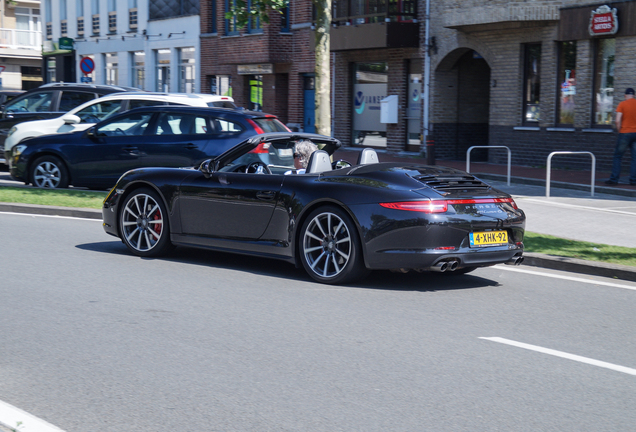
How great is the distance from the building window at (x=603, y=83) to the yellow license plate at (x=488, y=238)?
14143 millimetres

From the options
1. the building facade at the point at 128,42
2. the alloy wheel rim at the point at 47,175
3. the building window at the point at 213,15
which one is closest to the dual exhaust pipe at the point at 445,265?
the alloy wheel rim at the point at 47,175

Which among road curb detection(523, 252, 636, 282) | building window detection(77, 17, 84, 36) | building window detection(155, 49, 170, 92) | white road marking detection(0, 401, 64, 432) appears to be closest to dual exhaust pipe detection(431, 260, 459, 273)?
road curb detection(523, 252, 636, 282)

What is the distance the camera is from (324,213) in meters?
7.70

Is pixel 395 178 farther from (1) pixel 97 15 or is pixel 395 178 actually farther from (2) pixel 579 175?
(1) pixel 97 15

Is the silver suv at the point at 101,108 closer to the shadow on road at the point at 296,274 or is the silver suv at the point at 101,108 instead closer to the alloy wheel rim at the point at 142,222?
the shadow on road at the point at 296,274

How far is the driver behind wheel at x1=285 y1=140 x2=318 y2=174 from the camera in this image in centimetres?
841

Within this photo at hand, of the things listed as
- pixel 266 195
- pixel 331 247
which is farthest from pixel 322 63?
pixel 331 247

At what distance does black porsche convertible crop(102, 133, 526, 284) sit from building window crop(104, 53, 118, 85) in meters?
37.5

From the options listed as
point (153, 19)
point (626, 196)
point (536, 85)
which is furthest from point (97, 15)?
point (626, 196)

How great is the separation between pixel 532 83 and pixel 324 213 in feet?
53.6

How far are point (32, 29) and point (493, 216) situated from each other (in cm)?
6520

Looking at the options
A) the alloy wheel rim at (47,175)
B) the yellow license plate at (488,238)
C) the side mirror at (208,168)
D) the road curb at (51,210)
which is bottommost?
the road curb at (51,210)

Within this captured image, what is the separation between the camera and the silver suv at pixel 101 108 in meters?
15.9

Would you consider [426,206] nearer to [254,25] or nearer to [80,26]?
[254,25]
